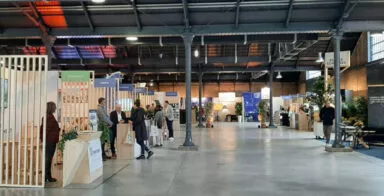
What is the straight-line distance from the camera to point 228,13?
10.7m

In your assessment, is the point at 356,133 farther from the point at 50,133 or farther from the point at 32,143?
the point at 32,143

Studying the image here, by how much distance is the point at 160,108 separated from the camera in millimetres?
12836

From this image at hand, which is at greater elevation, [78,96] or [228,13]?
[228,13]

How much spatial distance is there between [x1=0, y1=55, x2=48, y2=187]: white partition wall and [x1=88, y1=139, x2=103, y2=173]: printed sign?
766 millimetres

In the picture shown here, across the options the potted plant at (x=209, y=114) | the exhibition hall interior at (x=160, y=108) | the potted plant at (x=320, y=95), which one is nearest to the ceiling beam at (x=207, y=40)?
the exhibition hall interior at (x=160, y=108)

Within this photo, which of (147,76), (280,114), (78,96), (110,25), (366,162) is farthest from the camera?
(147,76)

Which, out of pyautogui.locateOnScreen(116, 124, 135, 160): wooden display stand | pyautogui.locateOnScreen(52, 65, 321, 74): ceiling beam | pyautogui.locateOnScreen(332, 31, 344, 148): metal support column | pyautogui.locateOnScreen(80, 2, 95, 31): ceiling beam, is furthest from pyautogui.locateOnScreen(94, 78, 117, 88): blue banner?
pyautogui.locateOnScreen(52, 65, 321, 74): ceiling beam

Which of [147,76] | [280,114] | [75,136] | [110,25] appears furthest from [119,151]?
[147,76]

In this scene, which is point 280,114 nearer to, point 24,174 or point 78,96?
point 78,96

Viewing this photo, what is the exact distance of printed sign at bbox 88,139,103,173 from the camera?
21.2ft

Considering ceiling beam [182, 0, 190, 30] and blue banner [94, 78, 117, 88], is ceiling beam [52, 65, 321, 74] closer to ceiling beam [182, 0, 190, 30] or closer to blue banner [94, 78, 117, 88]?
ceiling beam [182, 0, 190, 30]

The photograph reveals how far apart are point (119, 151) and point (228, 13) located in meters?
4.88

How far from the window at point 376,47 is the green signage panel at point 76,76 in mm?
14133

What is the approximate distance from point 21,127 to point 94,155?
129 cm
